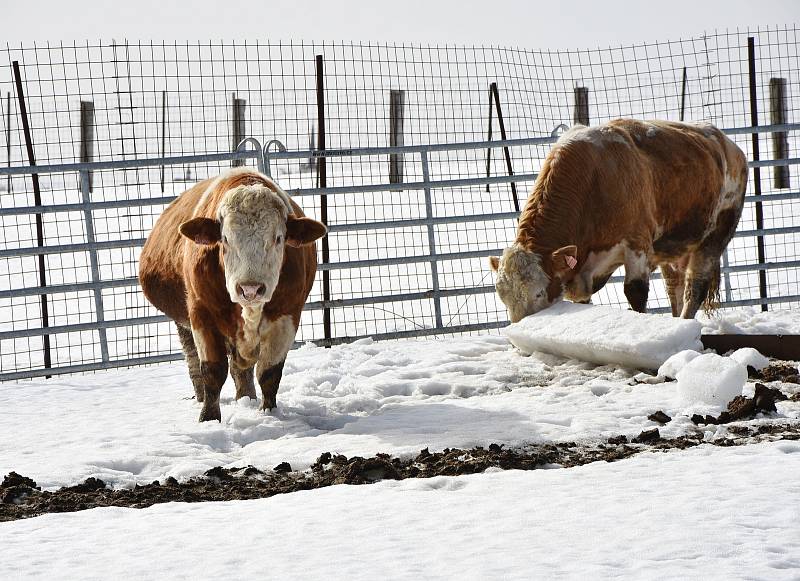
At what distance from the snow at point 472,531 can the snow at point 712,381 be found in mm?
1082

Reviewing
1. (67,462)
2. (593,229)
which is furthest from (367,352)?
(67,462)

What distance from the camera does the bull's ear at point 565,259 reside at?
283 inches

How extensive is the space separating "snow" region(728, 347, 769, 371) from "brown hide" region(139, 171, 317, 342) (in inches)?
102

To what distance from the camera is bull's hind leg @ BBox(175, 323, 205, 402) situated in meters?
6.46

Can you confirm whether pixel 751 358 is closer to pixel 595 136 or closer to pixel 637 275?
pixel 637 275

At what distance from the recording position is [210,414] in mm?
5695

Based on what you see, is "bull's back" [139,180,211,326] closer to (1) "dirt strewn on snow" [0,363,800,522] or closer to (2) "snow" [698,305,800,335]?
(1) "dirt strewn on snow" [0,363,800,522]

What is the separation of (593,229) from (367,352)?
1893 mm

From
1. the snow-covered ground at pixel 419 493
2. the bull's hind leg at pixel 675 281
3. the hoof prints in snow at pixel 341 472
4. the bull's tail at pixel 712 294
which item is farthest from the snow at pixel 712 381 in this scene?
the bull's hind leg at pixel 675 281

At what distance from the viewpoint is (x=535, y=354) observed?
717 centimetres

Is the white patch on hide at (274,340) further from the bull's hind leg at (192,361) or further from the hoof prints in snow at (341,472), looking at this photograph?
the hoof prints in snow at (341,472)

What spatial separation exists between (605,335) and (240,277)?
2.52 meters

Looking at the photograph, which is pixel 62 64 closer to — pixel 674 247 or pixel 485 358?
pixel 485 358

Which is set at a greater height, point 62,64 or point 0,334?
point 62,64
